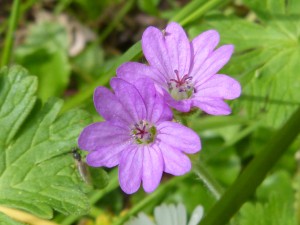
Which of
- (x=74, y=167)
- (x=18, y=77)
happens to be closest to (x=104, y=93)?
(x=74, y=167)

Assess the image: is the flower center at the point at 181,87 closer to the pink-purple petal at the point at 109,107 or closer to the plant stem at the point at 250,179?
the pink-purple petal at the point at 109,107

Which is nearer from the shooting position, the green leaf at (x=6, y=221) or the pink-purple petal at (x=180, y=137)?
the pink-purple petal at (x=180, y=137)

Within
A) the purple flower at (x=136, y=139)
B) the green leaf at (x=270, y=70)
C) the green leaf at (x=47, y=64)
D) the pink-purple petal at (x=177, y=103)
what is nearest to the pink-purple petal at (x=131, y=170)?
the purple flower at (x=136, y=139)

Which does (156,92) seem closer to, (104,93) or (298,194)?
(104,93)

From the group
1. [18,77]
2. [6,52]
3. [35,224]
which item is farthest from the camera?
[6,52]

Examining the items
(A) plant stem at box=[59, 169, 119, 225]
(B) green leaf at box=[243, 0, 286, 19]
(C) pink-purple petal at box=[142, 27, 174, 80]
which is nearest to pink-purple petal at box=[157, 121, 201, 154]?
(C) pink-purple petal at box=[142, 27, 174, 80]

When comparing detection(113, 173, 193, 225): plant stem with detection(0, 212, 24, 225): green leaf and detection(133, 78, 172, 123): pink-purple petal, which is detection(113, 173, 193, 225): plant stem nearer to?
detection(0, 212, 24, 225): green leaf
